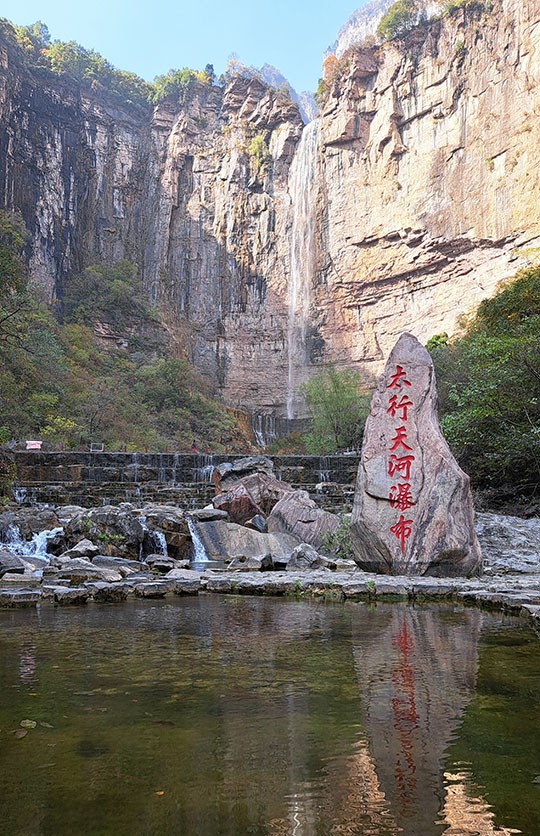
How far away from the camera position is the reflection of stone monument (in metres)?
1.84

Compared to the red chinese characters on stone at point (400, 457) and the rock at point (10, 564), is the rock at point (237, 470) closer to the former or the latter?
the rock at point (10, 564)

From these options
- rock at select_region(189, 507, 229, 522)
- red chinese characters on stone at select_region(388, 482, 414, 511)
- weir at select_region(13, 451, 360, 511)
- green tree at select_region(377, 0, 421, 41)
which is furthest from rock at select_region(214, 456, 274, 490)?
green tree at select_region(377, 0, 421, 41)

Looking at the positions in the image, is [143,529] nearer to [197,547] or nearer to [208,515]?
[197,547]

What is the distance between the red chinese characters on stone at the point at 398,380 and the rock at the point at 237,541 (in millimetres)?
3797

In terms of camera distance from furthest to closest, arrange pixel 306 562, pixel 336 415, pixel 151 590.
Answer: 1. pixel 336 415
2. pixel 306 562
3. pixel 151 590

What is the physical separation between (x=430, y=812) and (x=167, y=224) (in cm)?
4176

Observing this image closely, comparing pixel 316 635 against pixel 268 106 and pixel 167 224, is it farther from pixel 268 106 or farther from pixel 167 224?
pixel 268 106

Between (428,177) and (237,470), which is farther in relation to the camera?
(428,177)

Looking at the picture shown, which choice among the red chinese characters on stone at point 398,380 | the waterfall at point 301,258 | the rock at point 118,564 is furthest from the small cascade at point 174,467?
the waterfall at point 301,258

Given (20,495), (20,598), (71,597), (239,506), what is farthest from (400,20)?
(20,598)

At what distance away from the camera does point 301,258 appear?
38.2 metres

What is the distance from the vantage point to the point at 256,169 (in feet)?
130

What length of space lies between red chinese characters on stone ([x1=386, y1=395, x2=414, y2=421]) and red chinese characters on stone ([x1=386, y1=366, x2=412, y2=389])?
0.55 feet

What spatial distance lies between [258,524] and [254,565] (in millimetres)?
2939
